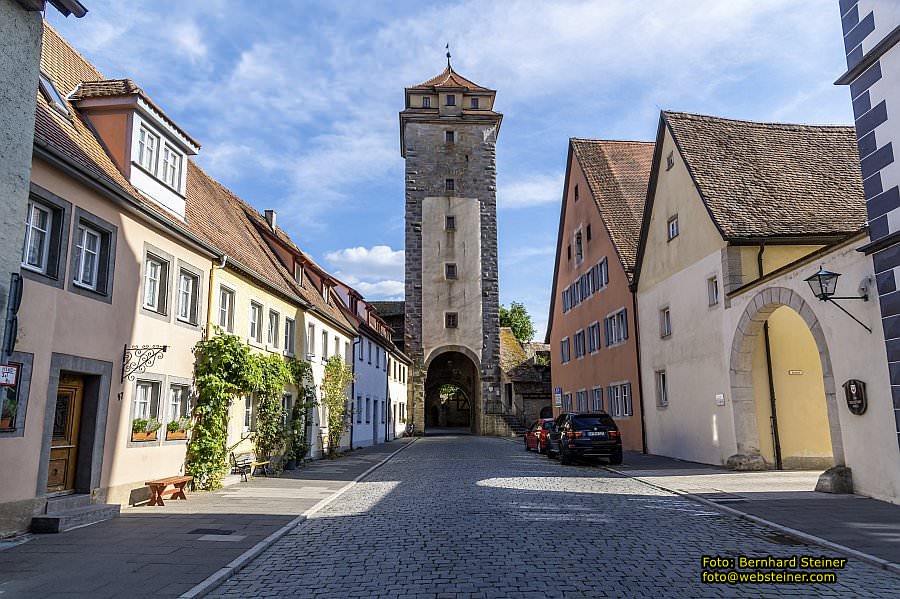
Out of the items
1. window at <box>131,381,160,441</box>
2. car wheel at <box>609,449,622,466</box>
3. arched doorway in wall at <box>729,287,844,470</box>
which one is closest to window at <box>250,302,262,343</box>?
window at <box>131,381,160,441</box>

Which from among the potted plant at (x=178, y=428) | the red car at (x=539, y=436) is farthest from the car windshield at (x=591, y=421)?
the potted plant at (x=178, y=428)

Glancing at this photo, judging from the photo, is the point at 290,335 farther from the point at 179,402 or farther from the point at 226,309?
the point at 179,402

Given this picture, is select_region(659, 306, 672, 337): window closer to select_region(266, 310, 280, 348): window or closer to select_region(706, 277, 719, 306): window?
select_region(706, 277, 719, 306): window

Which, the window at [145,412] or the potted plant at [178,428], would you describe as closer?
the window at [145,412]

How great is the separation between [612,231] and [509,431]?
72.0 feet

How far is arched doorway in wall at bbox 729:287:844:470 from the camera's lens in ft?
57.2

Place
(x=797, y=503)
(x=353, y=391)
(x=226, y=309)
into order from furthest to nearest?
(x=353, y=391)
(x=226, y=309)
(x=797, y=503)

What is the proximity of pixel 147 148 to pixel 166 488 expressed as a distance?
22.1 feet

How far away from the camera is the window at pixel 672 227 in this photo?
2175 centimetres

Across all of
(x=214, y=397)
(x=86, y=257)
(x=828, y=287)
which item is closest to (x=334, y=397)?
(x=214, y=397)

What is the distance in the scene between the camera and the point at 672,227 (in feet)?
72.6

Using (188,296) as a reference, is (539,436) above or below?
below

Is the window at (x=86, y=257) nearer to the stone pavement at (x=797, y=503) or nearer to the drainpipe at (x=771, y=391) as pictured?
the stone pavement at (x=797, y=503)

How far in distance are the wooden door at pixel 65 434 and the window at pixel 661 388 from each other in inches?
694
